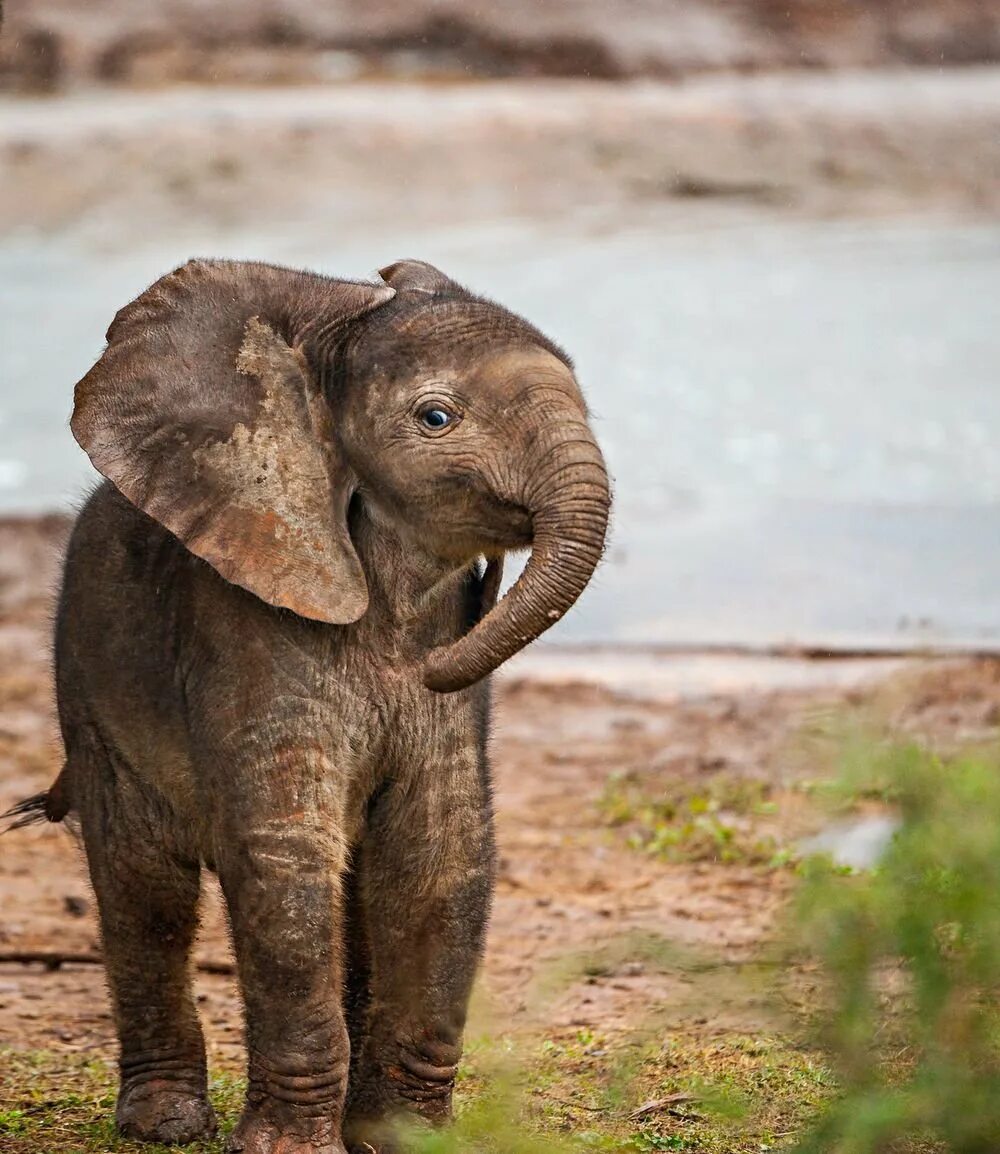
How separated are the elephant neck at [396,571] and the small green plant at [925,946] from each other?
5.46 feet

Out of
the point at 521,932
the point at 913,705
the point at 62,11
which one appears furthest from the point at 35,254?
the point at 521,932

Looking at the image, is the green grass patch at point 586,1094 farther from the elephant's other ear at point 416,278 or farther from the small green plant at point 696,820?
the small green plant at point 696,820

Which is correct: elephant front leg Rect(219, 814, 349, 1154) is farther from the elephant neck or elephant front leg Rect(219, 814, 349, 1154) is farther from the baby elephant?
the elephant neck

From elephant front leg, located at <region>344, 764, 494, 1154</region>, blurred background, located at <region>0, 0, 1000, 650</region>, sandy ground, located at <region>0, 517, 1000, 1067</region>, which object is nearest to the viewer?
elephant front leg, located at <region>344, 764, 494, 1154</region>

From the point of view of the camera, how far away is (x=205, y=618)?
5.35 metres

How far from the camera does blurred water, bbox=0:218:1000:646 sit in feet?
45.5

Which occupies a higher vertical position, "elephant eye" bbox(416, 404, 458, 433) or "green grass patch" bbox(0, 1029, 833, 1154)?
"elephant eye" bbox(416, 404, 458, 433)

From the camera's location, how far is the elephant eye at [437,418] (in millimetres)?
5152

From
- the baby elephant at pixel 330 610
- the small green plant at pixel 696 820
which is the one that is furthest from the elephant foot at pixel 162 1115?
the small green plant at pixel 696 820

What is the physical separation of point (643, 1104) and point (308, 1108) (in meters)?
1.20

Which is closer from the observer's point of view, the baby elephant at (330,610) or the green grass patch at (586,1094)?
the baby elephant at (330,610)

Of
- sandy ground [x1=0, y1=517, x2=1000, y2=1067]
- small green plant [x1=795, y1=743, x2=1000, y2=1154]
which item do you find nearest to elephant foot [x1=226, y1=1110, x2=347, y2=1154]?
sandy ground [x1=0, y1=517, x2=1000, y2=1067]

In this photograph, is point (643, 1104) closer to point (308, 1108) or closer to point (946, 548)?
point (308, 1108)

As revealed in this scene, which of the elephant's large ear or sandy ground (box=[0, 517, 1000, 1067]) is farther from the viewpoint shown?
sandy ground (box=[0, 517, 1000, 1067])
